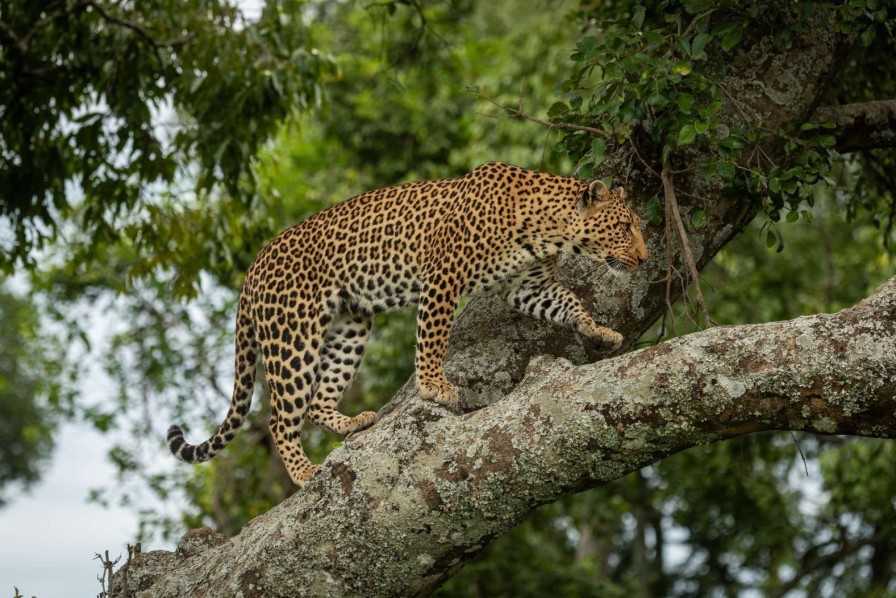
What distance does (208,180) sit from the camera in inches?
379

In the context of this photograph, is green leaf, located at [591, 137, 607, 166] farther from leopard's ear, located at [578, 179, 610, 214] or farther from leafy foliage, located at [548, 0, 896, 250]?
leopard's ear, located at [578, 179, 610, 214]

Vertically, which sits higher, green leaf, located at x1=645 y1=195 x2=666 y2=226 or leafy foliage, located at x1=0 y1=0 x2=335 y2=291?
leafy foliage, located at x1=0 y1=0 x2=335 y2=291

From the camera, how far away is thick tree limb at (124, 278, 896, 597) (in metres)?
4.48

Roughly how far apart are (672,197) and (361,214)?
6.05 ft

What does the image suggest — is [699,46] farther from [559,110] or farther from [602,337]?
[602,337]

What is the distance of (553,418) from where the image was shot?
494 cm

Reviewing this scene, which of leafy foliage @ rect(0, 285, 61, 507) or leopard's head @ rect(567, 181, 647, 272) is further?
leafy foliage @ rect(0, 285, 61, 507)

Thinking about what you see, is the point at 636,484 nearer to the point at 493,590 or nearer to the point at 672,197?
the point at 493,590

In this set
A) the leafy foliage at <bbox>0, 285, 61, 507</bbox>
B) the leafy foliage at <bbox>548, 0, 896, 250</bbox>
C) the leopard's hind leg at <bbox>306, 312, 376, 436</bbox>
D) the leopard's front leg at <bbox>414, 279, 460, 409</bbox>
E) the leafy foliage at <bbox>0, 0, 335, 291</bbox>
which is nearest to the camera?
the leafy foliage at <bbox>548, 0, 896, 250</bbox>

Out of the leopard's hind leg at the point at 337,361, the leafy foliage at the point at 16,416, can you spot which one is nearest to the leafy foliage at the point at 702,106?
the leopard's hind leg at the point at 337,361

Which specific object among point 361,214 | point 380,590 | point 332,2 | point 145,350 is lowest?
point 380,590

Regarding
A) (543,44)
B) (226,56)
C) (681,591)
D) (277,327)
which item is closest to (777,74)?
(277,327)

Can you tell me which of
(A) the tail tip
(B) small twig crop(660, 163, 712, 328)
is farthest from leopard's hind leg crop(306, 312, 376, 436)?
(B) small twig crop(660, 163, 712, 328)

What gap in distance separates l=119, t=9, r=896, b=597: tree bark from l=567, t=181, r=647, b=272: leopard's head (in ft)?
0.39
